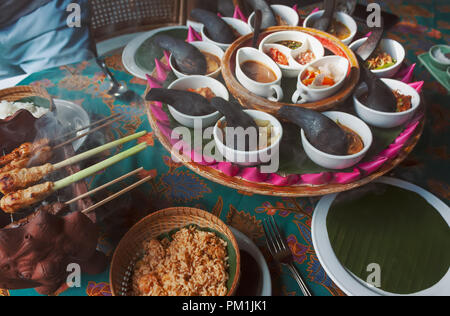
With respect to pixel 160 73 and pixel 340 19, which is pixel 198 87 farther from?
pixel 340 19

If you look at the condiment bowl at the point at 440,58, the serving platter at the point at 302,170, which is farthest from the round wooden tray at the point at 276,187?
the condiment bowl at the point at 440,58

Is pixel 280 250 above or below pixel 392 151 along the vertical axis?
below

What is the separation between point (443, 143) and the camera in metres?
1.56

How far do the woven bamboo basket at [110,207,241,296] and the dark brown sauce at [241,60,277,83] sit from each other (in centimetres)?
73

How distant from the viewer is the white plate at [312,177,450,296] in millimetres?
1015

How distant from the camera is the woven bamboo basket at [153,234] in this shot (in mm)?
992

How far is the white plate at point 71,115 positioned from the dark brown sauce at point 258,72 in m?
0.78

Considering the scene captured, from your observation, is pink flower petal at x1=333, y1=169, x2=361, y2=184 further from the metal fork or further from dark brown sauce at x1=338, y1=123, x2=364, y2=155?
the metal fork

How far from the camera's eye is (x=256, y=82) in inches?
53.0

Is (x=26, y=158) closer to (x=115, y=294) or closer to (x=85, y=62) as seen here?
(x=115, y=294)

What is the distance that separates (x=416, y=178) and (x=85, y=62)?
6.13 feet

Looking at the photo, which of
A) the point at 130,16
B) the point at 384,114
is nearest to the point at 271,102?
the point at 384,114

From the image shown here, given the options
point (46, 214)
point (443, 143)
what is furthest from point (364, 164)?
point (46, 214)

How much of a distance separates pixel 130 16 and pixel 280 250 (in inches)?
73.4
